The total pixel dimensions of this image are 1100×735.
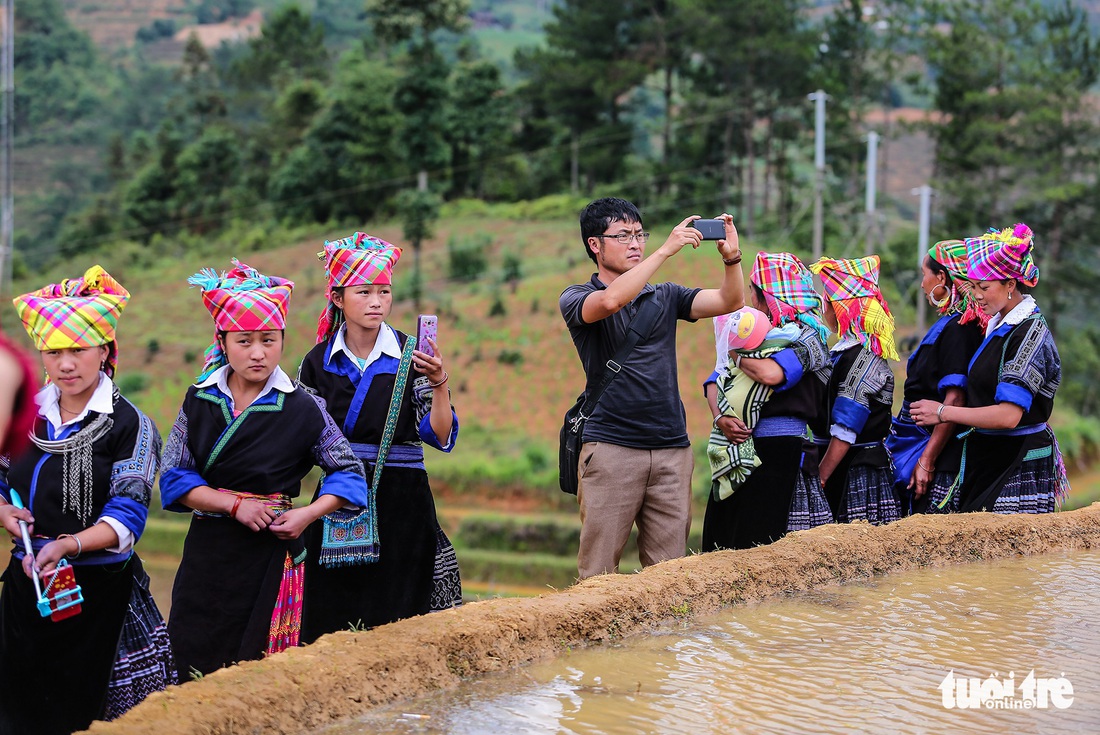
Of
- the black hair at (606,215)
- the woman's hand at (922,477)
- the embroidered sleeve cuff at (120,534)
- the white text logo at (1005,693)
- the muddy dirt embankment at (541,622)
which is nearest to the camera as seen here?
the muddy dirt embankment at (541,622)

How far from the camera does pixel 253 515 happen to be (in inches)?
171

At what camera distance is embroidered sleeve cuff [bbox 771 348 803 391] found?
5.62m

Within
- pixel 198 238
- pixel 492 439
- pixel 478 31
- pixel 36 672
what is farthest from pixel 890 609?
pixel 478 31

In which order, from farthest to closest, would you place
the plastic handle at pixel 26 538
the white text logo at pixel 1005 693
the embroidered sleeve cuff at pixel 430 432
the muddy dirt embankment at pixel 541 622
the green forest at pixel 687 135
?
the green forest at pixel 687 135 < the embroidered sleeve cuff at pixel 430 432 < the plastic handle at pixel 26 538 < the white text logo at pixel 1005 693 < the muddy dirt embankment at pixel 541 622

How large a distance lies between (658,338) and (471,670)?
1.79m

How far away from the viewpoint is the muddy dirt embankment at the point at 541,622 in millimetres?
3399

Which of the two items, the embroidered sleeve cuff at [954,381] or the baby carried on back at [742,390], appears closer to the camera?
the baby carried on back at [742,390]

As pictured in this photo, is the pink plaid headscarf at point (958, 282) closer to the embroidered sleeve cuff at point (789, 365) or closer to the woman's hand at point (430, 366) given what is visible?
the embroidered sleeve cuff at point (789, 365)

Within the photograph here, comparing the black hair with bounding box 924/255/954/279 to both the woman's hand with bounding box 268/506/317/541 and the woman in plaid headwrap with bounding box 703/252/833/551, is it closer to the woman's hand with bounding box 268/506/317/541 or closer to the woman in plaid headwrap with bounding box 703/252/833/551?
the woman in plaid headwrap with bounding box 703/252/833/551

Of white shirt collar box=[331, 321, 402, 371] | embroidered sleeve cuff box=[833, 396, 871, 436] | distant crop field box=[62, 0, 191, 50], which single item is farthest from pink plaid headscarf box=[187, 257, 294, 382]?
distant crop field box=[62, 0, 191, 50]

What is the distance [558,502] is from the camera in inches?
1000

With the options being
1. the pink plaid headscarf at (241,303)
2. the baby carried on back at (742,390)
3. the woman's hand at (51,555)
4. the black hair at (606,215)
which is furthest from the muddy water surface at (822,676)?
the black hair at (606,215)

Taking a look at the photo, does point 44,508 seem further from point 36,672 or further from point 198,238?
point 198,238

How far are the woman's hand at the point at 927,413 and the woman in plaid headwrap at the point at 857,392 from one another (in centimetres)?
12
